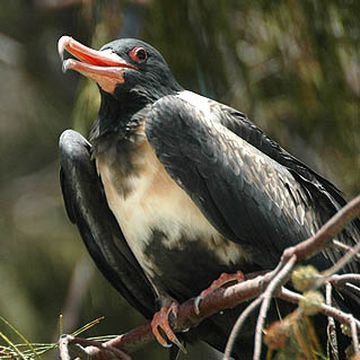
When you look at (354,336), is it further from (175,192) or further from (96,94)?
(96,94)

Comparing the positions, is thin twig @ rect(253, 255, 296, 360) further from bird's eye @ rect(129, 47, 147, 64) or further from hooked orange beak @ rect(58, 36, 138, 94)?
bird's eye @ rect(129, 47, 147, 64)

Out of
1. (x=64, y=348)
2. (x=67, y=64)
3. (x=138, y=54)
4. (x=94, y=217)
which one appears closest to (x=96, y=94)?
(x=138, y=54)

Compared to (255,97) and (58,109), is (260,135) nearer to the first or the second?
(255,97)

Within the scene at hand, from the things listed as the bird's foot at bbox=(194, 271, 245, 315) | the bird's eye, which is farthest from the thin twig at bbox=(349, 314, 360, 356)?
the bird's eye

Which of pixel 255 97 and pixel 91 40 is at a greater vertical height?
pixel 91 40

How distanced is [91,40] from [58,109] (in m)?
1.29

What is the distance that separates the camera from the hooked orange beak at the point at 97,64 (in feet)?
11.7

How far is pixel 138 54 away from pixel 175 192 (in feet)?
1.75

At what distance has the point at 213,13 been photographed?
14.3 ft

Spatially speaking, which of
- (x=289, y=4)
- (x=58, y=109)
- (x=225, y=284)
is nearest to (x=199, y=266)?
(x=225, y=284)

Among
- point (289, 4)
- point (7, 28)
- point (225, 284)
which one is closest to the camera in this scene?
point (225, 284)

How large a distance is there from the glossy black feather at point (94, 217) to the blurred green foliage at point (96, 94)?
0.68m

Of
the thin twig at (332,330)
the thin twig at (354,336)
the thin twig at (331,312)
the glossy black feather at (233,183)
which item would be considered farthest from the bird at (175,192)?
the thin twig at (354,336)

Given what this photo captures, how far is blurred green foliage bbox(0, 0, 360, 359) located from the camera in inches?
173
